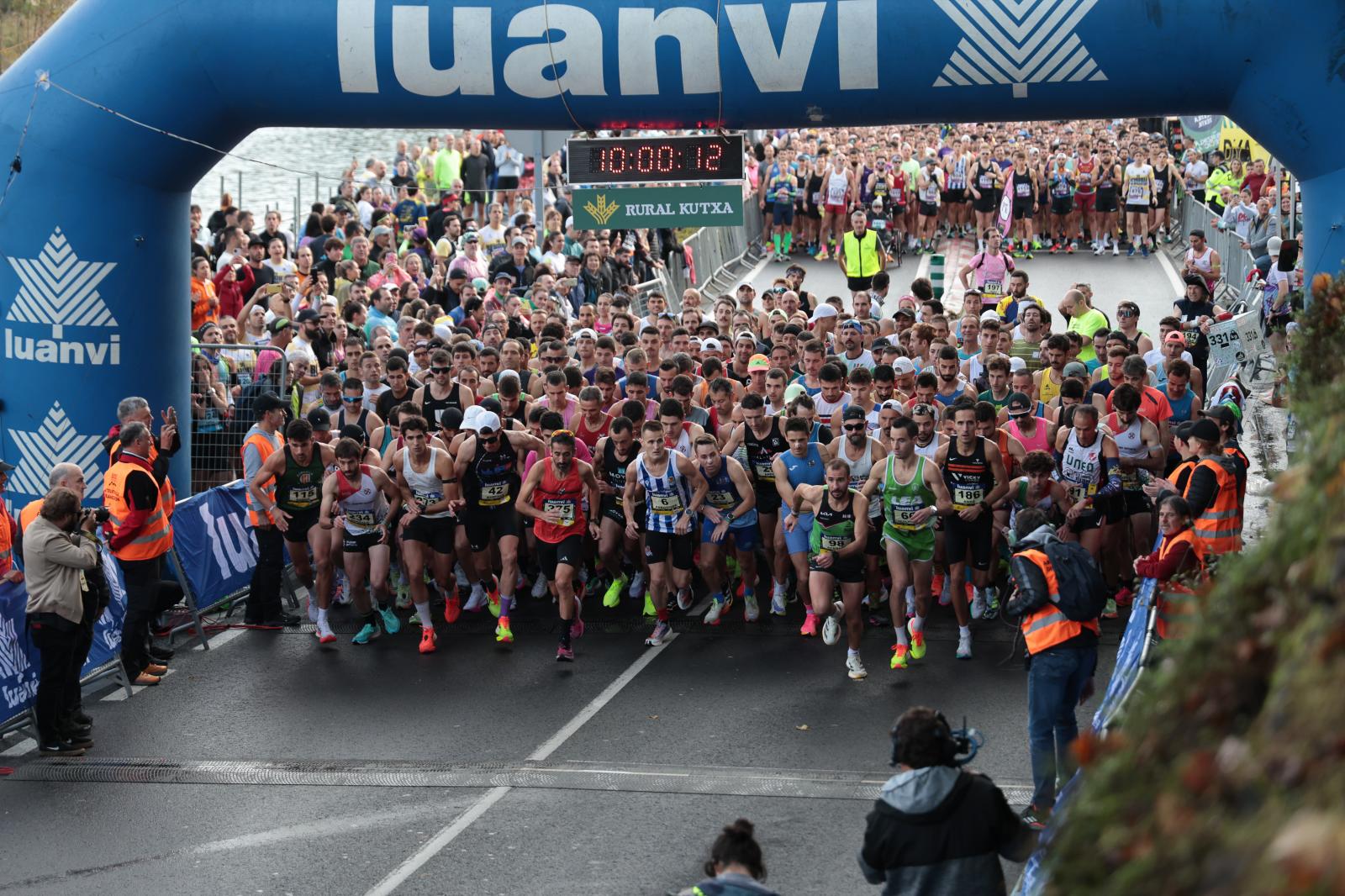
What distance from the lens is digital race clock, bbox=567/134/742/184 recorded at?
11906 mm

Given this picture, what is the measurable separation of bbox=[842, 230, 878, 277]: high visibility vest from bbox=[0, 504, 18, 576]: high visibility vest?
14657 millimetres

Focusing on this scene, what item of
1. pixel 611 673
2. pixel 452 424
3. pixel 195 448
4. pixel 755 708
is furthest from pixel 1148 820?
pixel 195 448

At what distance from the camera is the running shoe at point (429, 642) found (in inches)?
472

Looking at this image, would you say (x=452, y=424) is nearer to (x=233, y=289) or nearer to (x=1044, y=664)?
(x=1044, y=664)

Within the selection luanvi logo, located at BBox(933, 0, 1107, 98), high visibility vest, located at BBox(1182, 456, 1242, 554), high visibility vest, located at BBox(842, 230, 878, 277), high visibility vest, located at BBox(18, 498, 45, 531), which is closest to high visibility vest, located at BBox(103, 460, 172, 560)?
high visibility vest, located at BBox(18, 498, 45, 531)

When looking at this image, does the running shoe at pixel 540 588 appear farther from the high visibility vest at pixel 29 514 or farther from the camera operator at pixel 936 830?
the camera operator at pixel 936 830

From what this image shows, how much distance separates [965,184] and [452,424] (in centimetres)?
1940

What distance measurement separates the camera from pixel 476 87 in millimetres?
11539

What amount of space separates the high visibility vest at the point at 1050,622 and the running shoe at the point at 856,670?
9.17ft

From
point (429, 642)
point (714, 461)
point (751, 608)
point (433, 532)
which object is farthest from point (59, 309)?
point (751, 608)

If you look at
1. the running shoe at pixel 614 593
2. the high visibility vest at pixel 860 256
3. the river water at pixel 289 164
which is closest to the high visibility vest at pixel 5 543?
the running shoe at pixel 614 593

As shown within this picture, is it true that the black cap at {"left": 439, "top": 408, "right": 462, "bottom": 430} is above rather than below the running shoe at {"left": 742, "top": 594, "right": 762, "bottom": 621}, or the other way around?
above

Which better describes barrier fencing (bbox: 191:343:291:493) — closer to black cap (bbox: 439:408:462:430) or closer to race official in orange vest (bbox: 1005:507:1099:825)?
black cap (bbox: 439:408:462:430)

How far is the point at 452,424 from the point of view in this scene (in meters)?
12.4
